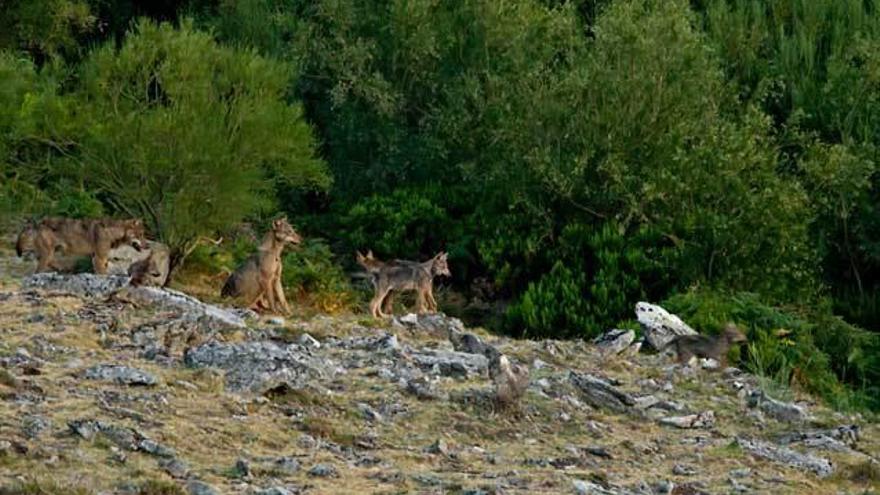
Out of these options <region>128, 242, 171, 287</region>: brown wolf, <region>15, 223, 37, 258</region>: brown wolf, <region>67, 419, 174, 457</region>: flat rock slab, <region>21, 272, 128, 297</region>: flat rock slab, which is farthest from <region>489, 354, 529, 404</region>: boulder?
<region>15, 223, 37, 258</region>: brown wolf

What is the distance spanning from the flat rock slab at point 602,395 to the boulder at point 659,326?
586 centimetres

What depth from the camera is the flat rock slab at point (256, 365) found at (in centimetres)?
1559

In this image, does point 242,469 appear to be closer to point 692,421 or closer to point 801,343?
point 692,421

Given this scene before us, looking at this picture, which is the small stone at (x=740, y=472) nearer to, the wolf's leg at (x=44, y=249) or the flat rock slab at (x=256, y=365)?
the flat rock slab at (x=256, y=365)

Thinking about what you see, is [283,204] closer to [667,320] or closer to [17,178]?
[17,178]

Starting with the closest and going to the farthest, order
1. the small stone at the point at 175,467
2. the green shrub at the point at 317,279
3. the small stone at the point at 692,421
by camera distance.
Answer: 1. the small stone at the point at 175,467
2. the small stone at the point at 692,421
3. the green shrub at the point at 317,279

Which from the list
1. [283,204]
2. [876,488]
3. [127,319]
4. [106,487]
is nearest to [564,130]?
[283,204]

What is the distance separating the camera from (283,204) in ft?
127

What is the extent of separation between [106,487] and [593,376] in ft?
25.1

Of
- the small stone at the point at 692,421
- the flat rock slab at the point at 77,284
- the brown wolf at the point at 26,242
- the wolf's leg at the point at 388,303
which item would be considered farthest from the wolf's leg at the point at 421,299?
the small stone at the point at 692,421

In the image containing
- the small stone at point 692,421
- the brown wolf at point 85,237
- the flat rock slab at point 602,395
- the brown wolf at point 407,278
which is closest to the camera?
the small stone at point 692,421

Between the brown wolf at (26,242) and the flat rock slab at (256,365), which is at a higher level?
the flat rock slab at (256,365)

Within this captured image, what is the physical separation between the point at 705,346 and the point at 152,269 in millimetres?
6728

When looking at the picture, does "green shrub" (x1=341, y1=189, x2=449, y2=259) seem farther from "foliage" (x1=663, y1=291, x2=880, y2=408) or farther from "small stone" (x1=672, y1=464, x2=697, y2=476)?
"small stone" (x1=672, y1=464, x2=697, y2=476)
